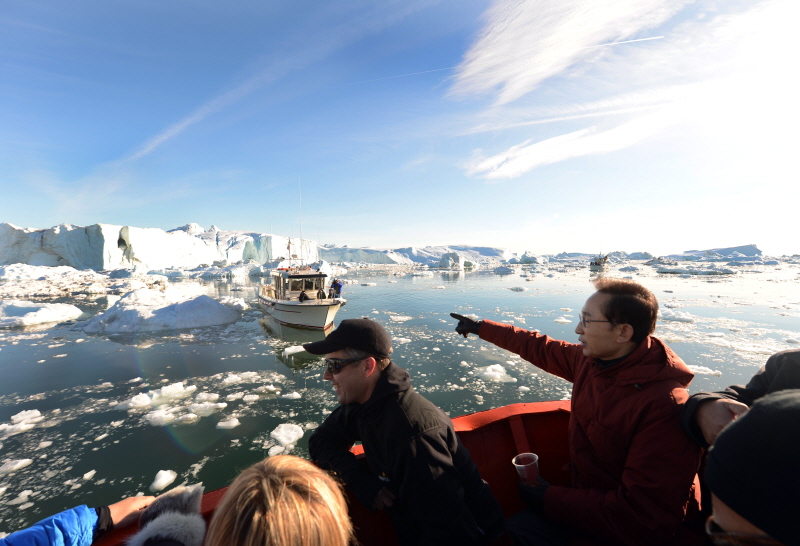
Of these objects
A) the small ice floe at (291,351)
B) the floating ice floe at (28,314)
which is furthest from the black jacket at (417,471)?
the floating ice floe at (28,314)

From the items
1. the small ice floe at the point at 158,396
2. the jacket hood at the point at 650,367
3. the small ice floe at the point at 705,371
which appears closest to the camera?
the jacket hood at the point at 650,367

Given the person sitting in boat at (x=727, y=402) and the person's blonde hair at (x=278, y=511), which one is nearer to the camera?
the person's blonde hair at (x=278, y=511)

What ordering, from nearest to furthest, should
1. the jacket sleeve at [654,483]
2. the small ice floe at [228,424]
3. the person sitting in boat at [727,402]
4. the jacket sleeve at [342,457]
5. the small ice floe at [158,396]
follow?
the person sitting in boat at [727,402] → the jacket sleeve at [654,483] → the jacket sleeve at [342,457] → the small ice floe at [228,424] → the small ice floe at [158,396]

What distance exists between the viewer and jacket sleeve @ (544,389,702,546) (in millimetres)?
1523

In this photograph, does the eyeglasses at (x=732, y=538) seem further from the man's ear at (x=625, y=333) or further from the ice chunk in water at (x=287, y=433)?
the ice chunk in water at (x=287, y=433)

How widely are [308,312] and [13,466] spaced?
906cm

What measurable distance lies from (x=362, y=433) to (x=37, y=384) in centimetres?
1081

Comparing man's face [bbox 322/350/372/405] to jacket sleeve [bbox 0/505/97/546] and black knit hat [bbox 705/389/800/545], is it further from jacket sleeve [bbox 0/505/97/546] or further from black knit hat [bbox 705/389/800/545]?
black knit hat [bbox 705/389/800/545]

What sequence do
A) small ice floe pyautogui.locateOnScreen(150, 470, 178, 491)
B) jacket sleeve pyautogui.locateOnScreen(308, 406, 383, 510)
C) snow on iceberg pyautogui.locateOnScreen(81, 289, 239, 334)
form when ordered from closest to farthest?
jacket sleeve pyautogui.locateOnScreen(308, 406, 383, 510) → small ice floe pyautogui.locateOnScreen(150, 470, 178, 491) → snow on iceberg pyautogui.locateOnScreen(81, 289, 239, 334)

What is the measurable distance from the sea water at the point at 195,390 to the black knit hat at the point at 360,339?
12.8 feet

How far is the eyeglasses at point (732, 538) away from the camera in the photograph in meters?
0.69

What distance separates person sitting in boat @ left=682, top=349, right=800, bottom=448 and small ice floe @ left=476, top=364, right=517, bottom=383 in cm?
657

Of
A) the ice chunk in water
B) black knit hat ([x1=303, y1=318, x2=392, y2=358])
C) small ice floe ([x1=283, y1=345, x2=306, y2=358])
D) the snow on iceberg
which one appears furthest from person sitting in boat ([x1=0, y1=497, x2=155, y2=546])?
the snow on iceberg

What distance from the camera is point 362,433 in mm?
1870
